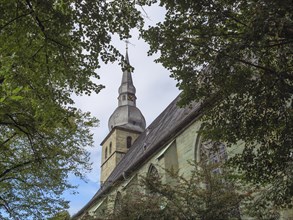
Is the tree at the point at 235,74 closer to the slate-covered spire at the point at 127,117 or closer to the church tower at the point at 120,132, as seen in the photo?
the church tower at the point at 120,132

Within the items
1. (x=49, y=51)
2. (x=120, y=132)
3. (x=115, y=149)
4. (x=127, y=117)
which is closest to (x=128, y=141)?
(x=120, y=132)

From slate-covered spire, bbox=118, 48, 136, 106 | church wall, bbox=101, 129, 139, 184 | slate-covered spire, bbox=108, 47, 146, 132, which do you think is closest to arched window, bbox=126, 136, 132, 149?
church wall, bbox=101, 129, 139, 184

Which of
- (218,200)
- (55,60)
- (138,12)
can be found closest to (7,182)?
(55,60)

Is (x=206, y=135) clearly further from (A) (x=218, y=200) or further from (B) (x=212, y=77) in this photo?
(A) (x=218, y=200)

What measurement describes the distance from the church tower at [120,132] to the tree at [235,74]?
26393 millimetres

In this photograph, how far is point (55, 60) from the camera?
19.7 feet

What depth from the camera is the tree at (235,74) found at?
4984 mm

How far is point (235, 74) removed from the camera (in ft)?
18.2

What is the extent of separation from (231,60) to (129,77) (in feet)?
123

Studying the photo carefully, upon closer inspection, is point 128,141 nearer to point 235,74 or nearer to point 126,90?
point 126,90

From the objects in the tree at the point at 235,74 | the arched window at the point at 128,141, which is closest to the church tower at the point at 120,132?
the arched window at the point at 128,141

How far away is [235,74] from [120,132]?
29.3 m

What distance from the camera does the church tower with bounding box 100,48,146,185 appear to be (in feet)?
110

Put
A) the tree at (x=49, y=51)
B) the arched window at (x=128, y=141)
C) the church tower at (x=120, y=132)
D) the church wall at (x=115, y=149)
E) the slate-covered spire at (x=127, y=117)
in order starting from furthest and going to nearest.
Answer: the slate-covered spire at (x=127, y=117) < the arched window at (x=128, y=141) < the church tower at (x=120, y=132) < the church wall at (x=115, y=149) < the tree at (x=49, y=51)
